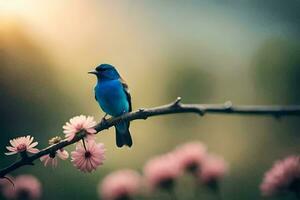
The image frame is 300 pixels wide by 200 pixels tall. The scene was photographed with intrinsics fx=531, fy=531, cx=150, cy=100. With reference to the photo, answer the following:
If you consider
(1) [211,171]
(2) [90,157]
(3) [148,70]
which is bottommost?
(1) [211,171]

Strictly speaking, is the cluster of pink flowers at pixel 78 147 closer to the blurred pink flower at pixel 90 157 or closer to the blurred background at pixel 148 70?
the blurred pink flower at pixel 90 157

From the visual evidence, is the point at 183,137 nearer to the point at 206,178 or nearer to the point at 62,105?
the point at 62,105

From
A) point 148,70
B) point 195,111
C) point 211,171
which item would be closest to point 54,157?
point 195,111

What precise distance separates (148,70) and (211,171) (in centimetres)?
119

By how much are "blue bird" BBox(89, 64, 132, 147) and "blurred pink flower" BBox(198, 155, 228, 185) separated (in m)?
0.18

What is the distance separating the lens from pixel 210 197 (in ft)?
6.07

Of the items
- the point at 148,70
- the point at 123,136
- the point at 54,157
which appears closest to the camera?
the point at 54,157

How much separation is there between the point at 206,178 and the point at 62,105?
30.5 inches

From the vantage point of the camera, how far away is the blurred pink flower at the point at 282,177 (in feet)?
2.58

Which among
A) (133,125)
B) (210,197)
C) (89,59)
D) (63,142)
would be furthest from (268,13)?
(63,142)

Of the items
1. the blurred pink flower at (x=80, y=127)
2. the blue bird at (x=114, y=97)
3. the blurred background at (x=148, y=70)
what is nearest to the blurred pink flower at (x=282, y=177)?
the blurred pink flower at (x=80, y=127)

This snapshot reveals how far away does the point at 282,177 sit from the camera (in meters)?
0.80

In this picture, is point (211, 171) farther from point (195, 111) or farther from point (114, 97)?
point (195, 111)

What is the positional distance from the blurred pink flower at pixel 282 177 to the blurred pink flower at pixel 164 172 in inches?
11.5
